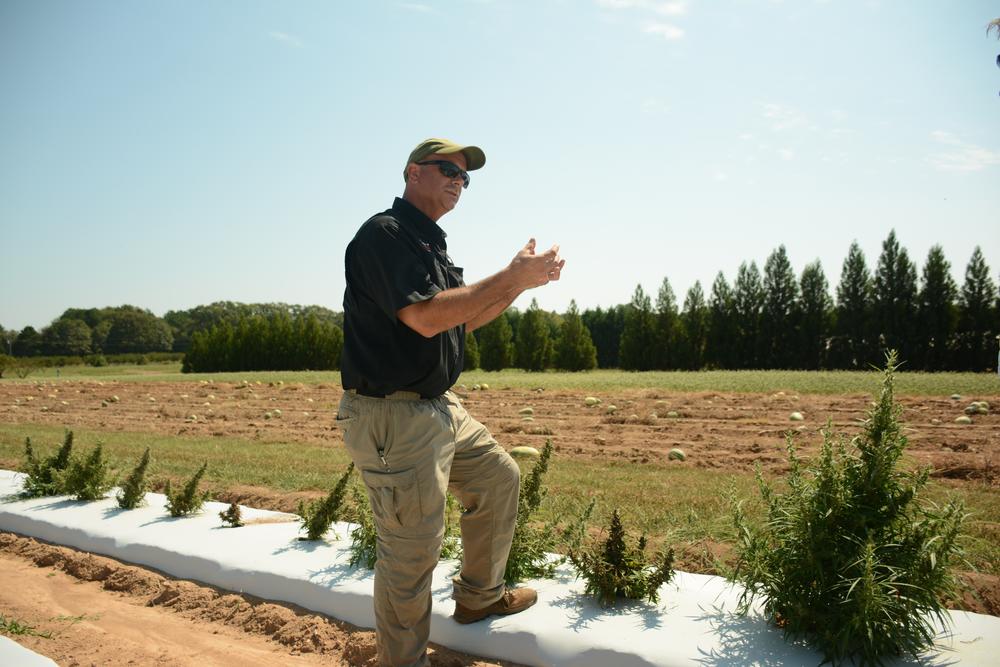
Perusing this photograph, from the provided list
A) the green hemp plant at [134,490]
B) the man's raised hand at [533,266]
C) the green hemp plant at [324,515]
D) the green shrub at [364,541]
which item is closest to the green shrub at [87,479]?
the green hemp plant at [134,490]

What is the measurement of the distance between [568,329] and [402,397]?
41.1 metres

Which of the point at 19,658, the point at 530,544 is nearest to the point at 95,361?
the point at 19,658

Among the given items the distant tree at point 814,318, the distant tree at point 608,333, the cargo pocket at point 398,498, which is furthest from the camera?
the distant tree at point 608,333

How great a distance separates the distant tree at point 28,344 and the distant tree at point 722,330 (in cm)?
5989

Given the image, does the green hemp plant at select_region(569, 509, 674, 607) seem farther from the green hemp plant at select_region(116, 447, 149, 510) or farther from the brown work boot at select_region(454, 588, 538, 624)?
the green hemp plant at select_region(116, 447, 149, 510)

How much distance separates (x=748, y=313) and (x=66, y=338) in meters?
62.9

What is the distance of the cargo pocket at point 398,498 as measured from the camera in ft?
8.76

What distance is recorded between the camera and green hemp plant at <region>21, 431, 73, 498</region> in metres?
5.91

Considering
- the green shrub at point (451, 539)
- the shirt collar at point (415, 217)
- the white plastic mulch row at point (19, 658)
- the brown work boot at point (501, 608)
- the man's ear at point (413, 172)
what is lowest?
the white plastic mulch row at point (19, 658)

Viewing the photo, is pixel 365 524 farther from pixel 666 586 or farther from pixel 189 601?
pixel 666 586

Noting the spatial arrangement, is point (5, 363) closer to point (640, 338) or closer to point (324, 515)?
point (640, 338)

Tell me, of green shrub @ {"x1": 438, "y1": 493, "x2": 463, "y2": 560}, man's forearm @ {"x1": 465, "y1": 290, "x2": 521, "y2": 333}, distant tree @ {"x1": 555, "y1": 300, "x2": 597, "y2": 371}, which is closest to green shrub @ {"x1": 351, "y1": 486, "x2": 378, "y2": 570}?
green shrub @ {"x1": 438, "y1": 493, "x2": 463, "y2": 560}

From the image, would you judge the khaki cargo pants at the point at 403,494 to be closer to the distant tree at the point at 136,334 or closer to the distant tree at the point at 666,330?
the distant tree at the point at 666,330

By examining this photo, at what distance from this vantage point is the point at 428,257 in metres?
2.80
